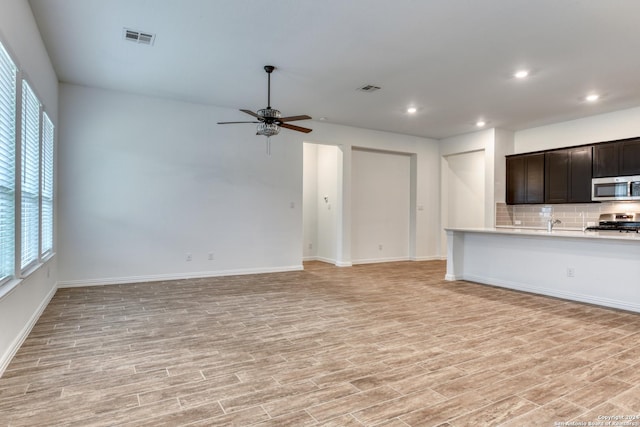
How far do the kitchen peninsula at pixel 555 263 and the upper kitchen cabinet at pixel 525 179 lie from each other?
241 cm

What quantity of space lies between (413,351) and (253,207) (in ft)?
14.5

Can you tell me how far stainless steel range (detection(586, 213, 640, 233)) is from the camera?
20.3 feet

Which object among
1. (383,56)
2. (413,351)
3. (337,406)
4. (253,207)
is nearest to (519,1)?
(383,56)

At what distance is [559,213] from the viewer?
738 cm

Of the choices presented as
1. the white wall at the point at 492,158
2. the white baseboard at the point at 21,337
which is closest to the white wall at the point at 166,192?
the white baseboard at the point at 21,337

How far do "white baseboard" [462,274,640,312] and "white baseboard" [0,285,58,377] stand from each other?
18.8 feet

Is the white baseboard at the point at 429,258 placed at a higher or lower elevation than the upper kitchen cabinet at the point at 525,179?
lower

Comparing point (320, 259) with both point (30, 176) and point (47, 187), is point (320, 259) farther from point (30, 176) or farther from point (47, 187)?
point (30, 176)

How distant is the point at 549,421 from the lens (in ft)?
6.52

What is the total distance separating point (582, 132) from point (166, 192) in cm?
750

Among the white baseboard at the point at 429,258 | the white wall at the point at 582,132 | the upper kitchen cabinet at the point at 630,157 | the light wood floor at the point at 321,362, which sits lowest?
the light wood floor at the point at 321,362

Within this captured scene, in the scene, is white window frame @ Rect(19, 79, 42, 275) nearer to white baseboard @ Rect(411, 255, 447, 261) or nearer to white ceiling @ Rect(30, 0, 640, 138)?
white ceiling @ Rect(30, 0, 640, 138)

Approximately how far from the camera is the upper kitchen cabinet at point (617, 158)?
6.05m

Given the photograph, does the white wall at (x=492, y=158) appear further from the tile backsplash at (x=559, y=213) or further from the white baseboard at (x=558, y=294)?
the white baseboard at (x=558, y=294)
